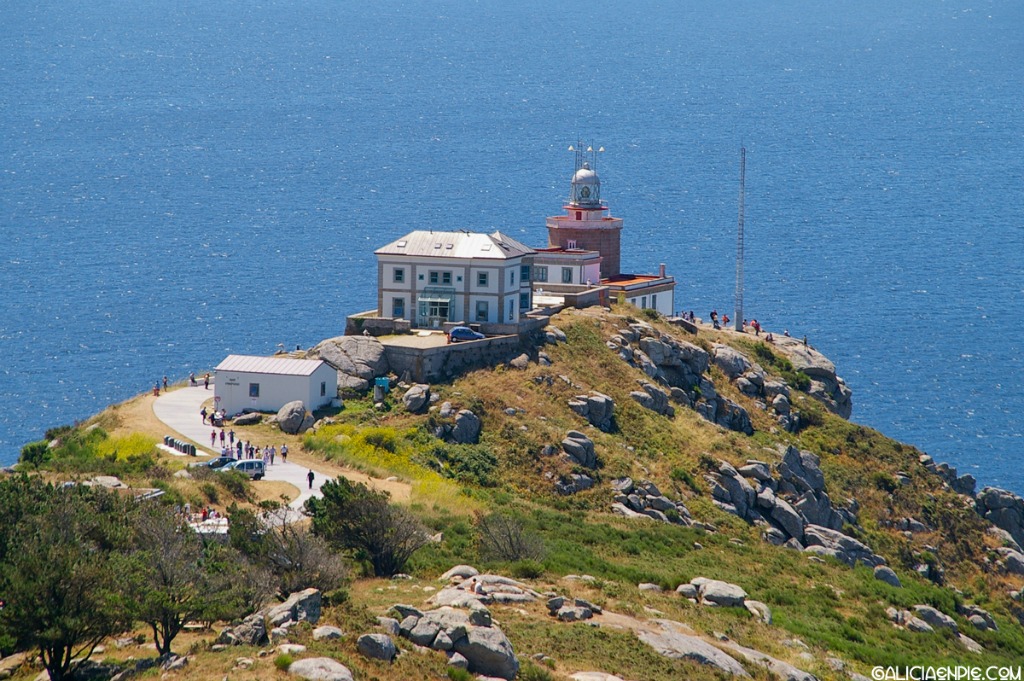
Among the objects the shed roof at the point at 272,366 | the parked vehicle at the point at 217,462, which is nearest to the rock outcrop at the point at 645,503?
the shed roof at the point at 272,366

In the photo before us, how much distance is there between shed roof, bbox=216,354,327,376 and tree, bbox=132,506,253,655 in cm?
2628

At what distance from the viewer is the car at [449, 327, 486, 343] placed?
7412 centimetres

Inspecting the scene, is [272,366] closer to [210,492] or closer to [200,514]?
[210,492]

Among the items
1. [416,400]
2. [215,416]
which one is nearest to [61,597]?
[215,416]

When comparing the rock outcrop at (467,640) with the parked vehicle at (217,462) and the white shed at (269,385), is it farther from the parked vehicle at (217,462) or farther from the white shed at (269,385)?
the white shed at (269,385)

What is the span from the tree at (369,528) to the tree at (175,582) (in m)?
5.78

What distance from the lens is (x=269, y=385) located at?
2751 inches

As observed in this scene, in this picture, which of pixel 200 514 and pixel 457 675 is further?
pixel 200 514

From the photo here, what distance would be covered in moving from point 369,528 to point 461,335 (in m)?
26.5

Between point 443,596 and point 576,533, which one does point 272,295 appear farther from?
point 443,596

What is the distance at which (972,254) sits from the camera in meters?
173

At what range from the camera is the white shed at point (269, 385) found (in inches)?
2736

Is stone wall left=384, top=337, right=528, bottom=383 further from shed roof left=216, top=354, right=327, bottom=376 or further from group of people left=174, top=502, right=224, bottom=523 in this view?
group of people left=174, top=502, right=224, bottom=523

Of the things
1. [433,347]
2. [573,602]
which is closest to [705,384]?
[433,347]
